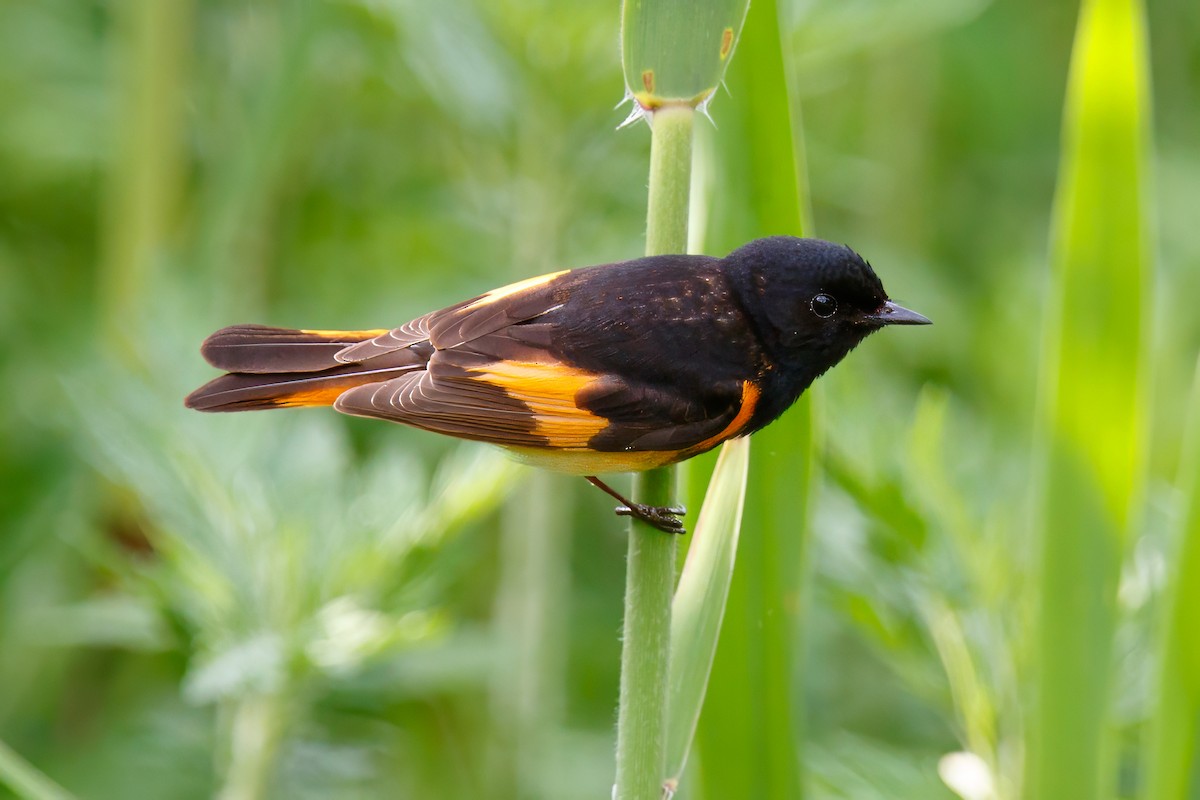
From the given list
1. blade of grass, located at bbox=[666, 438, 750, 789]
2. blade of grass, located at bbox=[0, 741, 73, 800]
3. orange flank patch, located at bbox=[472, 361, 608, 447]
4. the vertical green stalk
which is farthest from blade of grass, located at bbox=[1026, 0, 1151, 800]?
the vertical green stalk

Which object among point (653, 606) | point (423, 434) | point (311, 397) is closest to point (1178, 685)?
point (653, 606)

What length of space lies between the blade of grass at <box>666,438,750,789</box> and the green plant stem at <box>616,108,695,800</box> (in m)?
0.06

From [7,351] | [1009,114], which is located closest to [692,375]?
[7,351]

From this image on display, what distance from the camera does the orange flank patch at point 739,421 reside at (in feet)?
4.66

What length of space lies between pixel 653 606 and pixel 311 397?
1.88 feet

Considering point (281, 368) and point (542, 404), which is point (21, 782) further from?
point (542, 404)

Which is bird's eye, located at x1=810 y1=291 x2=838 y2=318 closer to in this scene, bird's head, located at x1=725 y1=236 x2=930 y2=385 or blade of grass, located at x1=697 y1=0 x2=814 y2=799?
bird's head, located at x1=725 y1=236 x2=930 y2=385

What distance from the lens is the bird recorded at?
4.72 ft

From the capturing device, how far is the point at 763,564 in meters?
1.35

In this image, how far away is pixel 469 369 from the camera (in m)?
1.54

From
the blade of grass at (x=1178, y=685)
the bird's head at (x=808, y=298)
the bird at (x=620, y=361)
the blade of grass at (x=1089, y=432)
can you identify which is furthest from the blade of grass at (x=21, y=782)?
the blade of grass at (x=1178, y=685)

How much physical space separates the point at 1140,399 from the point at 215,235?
1.93 m

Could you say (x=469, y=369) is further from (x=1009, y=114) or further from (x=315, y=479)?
(x=1009, y=114)

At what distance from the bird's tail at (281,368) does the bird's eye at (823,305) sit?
0.49 metres
